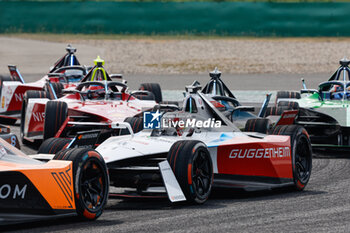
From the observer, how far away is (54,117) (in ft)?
47.7

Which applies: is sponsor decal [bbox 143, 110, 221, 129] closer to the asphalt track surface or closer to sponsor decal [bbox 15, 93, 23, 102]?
the asphalt track surface

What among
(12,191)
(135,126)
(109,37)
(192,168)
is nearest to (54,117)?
(135,126)

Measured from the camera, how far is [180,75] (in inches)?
1266

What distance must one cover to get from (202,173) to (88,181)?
1625 mm

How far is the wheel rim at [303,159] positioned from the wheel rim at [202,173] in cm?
176

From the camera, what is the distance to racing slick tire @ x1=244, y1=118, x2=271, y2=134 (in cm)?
1161

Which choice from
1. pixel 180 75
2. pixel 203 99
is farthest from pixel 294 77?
pixel 203 99

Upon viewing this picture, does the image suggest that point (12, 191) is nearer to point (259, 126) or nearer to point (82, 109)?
point (259, 126)

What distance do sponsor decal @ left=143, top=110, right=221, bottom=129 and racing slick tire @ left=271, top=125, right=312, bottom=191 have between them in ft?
3.19

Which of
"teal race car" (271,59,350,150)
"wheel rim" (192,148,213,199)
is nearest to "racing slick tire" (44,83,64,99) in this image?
"teal race car" (271,59,350,150)

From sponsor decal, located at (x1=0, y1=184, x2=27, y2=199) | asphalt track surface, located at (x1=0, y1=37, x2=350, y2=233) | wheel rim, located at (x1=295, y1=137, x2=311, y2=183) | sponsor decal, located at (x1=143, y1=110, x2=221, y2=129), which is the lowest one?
asphalt track surface, located at (x1=0, y1=37, x2=350, y2=233)

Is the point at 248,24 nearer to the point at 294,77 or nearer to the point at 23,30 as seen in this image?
the point at 23,30

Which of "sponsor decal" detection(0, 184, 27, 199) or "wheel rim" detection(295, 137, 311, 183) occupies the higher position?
"sponsor decal" detection(0, 184, 27, 199)

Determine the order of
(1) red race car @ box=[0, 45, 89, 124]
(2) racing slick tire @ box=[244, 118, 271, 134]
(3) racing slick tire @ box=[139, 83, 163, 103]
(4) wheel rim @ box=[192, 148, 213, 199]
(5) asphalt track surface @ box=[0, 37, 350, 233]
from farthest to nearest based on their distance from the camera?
1. (3) racing slick tire @ box=[139, 83, 163, 103]
2. (1) red race car @ box=[0, 45, 89, 124]
3. (2) racing slick tire @ box=[244, 118, 271, 134]
4. (4) wheel rim @ box=[192, 148, 213, 199]
5. (5) asphalt track surface @ box=[0, 37, 350, 233]
